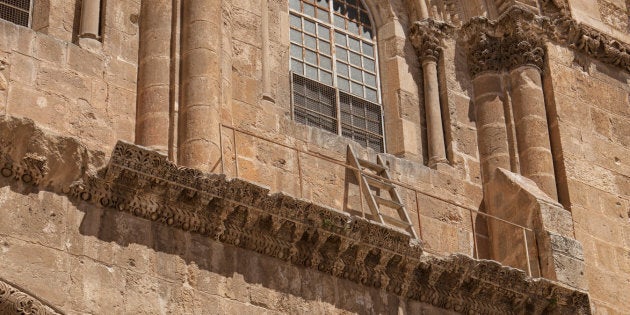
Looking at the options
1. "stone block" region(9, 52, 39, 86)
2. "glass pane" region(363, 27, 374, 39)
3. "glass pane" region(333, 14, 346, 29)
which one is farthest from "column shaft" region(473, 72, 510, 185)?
"stone block" region(9, 52, 39, 86)

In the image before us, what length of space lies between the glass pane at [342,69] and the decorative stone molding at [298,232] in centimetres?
369

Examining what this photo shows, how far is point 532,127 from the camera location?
18844 millimetres

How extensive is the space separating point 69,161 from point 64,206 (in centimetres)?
44

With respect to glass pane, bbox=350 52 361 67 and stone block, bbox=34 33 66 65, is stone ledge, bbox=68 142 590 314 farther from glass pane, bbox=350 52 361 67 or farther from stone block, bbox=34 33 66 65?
glass pane, bbox=350 52 361 67

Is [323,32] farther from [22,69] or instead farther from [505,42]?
[22,69]

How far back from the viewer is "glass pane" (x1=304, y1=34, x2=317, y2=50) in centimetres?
1867

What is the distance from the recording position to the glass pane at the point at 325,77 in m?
18.5

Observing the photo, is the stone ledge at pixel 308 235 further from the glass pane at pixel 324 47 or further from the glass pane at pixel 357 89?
the glass pane at pixel 324 47

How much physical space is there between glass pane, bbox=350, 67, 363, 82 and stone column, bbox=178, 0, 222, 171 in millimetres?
2583

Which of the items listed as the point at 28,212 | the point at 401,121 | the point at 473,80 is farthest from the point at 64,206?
the point at 473,80

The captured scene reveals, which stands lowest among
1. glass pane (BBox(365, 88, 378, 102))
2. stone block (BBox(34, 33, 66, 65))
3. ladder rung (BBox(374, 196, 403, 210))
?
ladder rung (BBox(374, 196, 403, 210))

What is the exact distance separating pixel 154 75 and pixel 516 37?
18.0 ft

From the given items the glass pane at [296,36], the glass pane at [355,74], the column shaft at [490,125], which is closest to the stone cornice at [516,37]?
the column shaft at [490,125]

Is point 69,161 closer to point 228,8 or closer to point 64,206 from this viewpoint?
point 64,206
